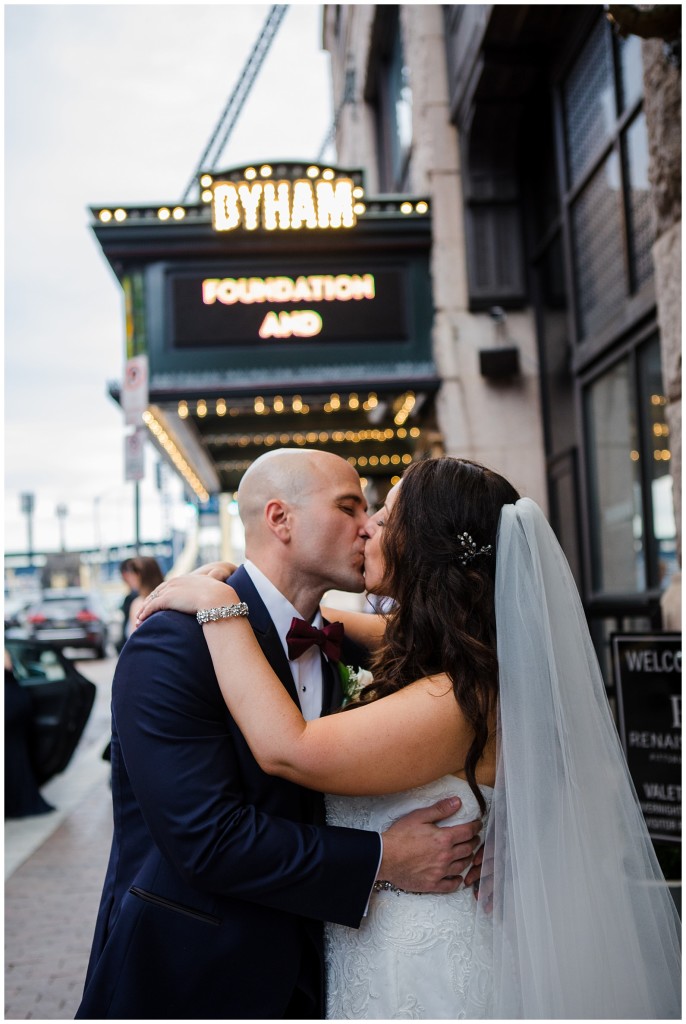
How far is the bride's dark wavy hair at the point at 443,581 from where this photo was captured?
2.45 metres

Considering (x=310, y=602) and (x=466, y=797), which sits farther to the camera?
(x=310, y=602)

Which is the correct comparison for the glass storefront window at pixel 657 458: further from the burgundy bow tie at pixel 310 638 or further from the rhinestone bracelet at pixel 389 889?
the rhinestone bracelet at pixel 389 889

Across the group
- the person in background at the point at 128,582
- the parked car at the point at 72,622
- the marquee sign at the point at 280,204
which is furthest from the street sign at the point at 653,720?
the parked car at the point at 72,622

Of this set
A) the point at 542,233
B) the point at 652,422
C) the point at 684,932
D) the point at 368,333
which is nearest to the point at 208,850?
the point at 684,932

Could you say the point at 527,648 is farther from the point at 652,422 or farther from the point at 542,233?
the point at 542,233

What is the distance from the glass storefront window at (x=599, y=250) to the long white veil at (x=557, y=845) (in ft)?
16.4

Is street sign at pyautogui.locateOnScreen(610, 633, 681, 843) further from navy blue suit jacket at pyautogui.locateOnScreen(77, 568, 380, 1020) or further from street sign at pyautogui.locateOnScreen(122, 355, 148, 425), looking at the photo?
street sign at pyautogui.locateOnScreen(122, 355, 148, 425)

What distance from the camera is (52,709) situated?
347 inches

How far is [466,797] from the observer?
8.09 feet

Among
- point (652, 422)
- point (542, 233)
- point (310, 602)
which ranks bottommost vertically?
point (310, 602)

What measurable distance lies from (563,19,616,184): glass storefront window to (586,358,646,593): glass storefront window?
1.82 m

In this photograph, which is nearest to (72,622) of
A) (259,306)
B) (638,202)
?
(259,306)

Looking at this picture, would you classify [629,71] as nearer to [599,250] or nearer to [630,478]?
[599,250]

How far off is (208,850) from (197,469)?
1250 cm
